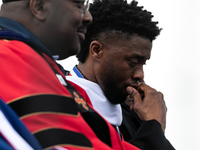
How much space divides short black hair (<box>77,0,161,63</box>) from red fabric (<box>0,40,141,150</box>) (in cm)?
162

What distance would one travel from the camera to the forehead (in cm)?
291

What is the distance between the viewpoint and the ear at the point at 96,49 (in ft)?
9.74

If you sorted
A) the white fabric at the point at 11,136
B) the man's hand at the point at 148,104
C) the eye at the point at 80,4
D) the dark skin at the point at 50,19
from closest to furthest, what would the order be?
the white fabric at the point at 11,136 → the dark skin at the point at 50,19 → the eye at the point at 80,4 → the man's hand at the point at 148,104

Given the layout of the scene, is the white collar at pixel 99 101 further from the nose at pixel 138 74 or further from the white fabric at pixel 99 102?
the nose at pixel 138 74

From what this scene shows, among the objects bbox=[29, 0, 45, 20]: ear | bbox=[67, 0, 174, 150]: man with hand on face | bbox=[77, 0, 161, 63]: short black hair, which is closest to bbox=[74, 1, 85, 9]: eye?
bbox=[29, 0, 45, 20]: ear

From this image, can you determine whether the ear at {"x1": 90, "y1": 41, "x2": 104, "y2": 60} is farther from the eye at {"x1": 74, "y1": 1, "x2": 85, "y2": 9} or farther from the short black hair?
the eye at {"x1": 74, "y1": 1, "x2": 85, "y2": 9}

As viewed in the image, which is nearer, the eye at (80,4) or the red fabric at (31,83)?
the red fabric at (31,83)

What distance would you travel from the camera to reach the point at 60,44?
1.81 meters

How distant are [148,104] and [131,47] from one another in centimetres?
54

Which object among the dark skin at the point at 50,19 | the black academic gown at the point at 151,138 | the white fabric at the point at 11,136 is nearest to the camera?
the white fabric at the point at 11,136

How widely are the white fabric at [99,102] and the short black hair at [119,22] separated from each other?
0.38m

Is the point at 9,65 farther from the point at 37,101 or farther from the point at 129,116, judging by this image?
the point at 129,116

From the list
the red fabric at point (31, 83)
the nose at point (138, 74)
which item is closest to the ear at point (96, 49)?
the nose at point (138, 74)

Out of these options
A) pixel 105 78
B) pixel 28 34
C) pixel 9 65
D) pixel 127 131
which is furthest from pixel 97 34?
pixel 9 65
